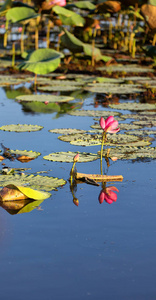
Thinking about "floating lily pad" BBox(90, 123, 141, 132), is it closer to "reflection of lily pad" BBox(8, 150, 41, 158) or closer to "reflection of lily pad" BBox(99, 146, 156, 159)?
"reflection of lily pad" BBox(99, 146, 156, 159)

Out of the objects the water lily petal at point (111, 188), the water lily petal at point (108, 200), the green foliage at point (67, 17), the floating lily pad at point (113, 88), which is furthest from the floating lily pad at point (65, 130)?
the green foliage at point (67, 17)

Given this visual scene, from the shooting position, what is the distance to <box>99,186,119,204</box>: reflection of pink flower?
299 centimetres

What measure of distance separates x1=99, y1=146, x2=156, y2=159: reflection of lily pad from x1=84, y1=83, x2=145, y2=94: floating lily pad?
274 centimetres

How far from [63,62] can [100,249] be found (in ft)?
25.7

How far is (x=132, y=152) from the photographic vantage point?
12.8 ft

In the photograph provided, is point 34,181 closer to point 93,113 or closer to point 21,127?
point 21,127

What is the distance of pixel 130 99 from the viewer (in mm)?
6559

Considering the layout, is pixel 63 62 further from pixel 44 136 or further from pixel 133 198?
pixel 133 198

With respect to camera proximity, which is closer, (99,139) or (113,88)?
(99,139)

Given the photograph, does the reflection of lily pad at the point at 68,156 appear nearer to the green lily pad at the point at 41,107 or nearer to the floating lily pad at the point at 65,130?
the floating lily pad at the point at 65,130

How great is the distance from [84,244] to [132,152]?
1619 millimetres

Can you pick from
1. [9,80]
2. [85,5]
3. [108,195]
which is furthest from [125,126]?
[85,5]

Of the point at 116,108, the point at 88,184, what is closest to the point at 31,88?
the point at 116,108

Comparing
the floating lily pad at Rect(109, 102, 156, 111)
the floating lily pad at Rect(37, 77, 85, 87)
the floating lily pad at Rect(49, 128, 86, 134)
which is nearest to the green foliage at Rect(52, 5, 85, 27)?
the floating lily pad at Rect(37, 77, 85, 87)
